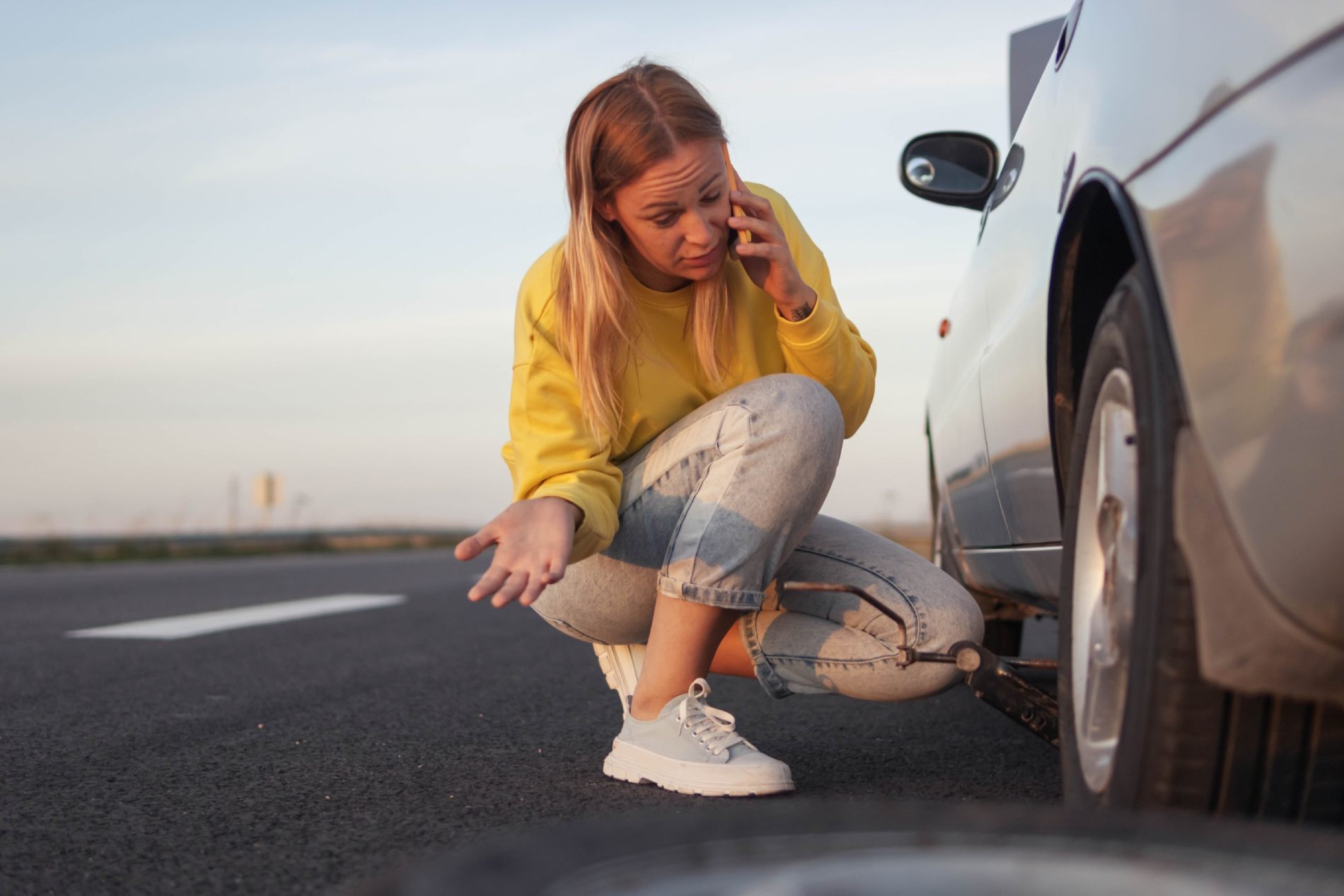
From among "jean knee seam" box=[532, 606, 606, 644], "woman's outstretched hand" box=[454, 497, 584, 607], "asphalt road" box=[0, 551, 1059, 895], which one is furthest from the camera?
"jean knee seam" box=[532, 606, 606, 644]

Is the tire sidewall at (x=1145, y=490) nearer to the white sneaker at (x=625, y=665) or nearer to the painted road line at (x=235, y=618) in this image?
the white sneaker at (x=625, y=665)

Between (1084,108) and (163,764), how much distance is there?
215 cm

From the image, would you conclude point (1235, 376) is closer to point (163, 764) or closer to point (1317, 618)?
point (1317, 618)

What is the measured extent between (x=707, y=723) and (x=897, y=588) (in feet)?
1.66

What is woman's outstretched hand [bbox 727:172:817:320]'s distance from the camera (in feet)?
8.27

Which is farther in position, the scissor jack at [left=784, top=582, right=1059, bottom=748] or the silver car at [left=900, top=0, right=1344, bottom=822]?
the scissor jack at [left=784, top=582, right=1059, bottom=748]

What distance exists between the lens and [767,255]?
8.30ft

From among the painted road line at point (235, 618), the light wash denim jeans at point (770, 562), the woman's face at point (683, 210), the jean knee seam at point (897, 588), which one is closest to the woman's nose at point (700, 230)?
the woman's face at point (683, 210)

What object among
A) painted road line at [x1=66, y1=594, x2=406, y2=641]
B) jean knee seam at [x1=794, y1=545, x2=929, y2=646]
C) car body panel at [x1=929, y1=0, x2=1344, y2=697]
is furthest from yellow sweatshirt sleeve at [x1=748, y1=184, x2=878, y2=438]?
painted road line at [x1=66, y1=594, x2=406, y2=641]

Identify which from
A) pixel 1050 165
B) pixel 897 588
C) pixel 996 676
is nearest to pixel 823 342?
pixel 897 588

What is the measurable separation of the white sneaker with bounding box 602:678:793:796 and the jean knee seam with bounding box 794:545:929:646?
0.39 metres

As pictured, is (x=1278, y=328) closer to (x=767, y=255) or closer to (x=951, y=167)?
(x=767, y=255)

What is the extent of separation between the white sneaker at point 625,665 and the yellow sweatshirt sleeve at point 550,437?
0.38 metres

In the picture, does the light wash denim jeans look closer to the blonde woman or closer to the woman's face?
the blonde woman
